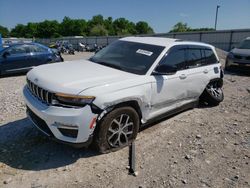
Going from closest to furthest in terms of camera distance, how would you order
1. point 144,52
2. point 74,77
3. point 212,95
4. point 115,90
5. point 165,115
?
1. point 115,90
2. point 74,77
3. point 144,52
4. point 165,115
5. point 212,95

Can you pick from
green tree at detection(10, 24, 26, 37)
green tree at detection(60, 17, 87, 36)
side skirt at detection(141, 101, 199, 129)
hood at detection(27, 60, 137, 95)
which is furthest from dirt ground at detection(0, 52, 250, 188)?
green tree at detection(10, 24, 26, 37)

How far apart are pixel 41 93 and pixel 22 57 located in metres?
7.53

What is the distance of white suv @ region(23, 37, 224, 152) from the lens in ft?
9.67

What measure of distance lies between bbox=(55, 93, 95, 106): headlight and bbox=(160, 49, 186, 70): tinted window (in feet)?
5.43

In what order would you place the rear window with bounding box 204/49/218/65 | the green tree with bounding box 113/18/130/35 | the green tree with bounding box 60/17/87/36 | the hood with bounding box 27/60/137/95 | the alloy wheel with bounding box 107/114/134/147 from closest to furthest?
the hood with bounding box 27/60/137/95
the alloy wheel with bounding box 107/114/134/147
the rear window with bounding box 204/49/218/65
the green tree with bounding box 60/17/87/36
the green tree with bounding box 113/18/130/35

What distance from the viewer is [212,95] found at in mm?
5605

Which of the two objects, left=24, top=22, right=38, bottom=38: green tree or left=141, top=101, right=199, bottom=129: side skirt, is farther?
left=24, top=22, right=38, bottom=38: green tree

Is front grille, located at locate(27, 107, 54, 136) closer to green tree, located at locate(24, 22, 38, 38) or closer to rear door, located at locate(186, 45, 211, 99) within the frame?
rear door, located at locate(186, 45, 211, 99)

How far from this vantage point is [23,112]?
502 cm

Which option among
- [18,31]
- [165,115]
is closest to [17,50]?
[165,115]

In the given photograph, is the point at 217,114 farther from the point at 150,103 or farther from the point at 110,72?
the point at 110,72

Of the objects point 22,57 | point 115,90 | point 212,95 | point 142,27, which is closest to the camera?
point 115,90

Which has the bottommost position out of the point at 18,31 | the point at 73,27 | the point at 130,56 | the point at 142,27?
the point at 130,56

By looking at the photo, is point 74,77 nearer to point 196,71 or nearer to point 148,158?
point 148,158
